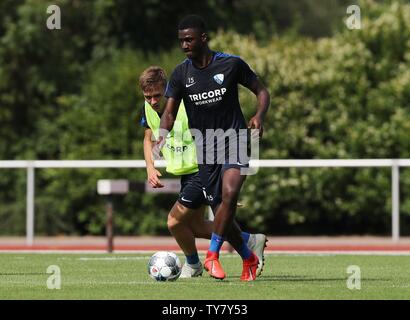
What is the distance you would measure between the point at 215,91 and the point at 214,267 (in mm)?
1532

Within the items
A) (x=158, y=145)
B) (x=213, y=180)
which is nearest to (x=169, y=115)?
(x=158, y=145)

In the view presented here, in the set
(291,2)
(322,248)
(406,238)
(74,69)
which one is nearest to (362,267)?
(322,248)

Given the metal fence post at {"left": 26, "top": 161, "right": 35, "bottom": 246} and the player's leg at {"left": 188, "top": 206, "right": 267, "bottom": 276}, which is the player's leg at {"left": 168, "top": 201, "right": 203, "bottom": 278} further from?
the metal fence post at {"left": 26, "top": 161, "right": 35, "bottom": 246}

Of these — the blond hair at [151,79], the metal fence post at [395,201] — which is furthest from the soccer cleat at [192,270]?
the metal fence post at [395,201]

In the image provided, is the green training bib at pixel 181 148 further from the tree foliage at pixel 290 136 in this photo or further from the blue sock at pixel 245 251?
the tree foliage at pixel 290 136

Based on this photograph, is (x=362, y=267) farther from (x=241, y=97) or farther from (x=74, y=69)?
(x=74, y=69)

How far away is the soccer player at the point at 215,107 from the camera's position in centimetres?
1073

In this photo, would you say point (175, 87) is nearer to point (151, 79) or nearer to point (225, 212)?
point (151, 79)

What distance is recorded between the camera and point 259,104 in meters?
10.8

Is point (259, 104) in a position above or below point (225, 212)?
above

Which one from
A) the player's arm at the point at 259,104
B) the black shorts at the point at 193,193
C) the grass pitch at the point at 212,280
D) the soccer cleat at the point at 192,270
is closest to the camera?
the grass pitch at the point at 212,280

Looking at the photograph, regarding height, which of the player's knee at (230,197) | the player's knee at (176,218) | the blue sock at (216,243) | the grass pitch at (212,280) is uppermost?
the player's knee at (230,197)

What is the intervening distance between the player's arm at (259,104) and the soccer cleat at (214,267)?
3.74 ft

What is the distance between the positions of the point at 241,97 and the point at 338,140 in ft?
6.50
